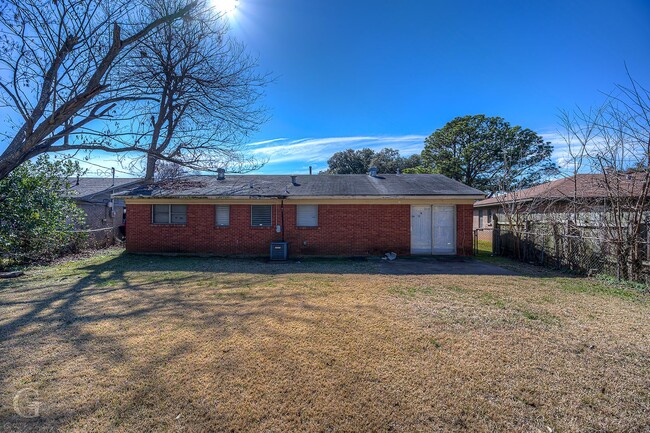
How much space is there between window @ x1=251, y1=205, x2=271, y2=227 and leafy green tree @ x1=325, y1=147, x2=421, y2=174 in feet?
76.6

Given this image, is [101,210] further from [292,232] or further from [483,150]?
[483,150]


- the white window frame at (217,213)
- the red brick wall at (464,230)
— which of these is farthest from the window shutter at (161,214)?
the red brick wall at (464,230)

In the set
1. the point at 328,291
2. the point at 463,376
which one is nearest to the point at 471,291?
the point at 328,291

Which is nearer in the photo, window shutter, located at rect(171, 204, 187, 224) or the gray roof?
the gray roof

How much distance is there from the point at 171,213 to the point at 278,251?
4863mm

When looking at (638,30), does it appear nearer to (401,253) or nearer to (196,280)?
(401,253)

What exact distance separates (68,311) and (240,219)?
22.1ft

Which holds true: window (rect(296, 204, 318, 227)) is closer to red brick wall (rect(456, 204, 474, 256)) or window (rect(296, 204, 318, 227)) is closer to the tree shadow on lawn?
the tree shadow on lawn

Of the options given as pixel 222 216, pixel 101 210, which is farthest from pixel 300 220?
pixel 101 210

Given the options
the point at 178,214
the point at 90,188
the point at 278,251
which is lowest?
the point at 278,251

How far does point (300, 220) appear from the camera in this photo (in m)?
11.4

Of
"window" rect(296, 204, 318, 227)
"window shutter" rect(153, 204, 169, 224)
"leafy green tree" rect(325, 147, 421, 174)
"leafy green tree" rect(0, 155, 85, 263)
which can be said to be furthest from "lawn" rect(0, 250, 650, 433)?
"leafy green tree" rect(325, 147, 421, 174)

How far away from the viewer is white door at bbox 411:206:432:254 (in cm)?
1130

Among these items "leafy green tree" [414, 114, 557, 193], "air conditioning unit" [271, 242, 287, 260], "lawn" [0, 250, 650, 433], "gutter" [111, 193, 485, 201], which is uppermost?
"leafy green tree" [414, 114, 557, 193]
